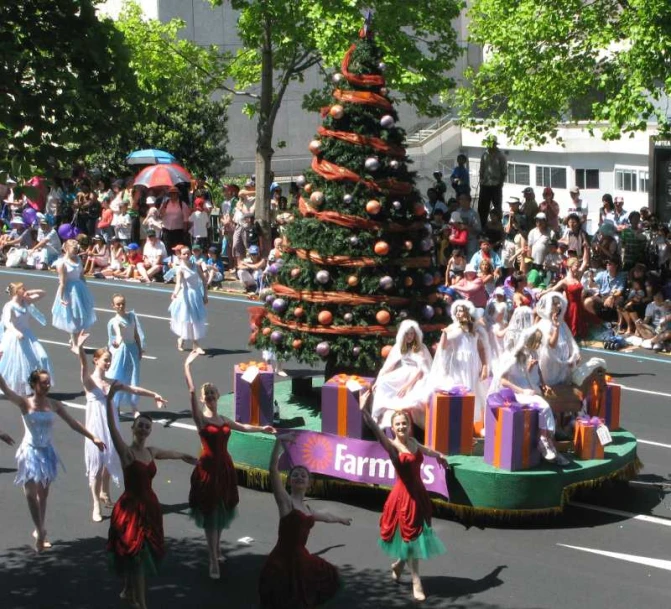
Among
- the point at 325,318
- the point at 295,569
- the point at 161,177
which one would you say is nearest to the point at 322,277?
the point at 325,318

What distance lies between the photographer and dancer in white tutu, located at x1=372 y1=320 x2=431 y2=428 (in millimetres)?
13211

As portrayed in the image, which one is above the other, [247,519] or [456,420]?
[456,420]

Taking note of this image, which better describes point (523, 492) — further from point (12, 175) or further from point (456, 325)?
point (12, 175)

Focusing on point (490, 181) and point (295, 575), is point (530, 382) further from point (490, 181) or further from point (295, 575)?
point (490, 181)

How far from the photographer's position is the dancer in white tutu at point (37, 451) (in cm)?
1145

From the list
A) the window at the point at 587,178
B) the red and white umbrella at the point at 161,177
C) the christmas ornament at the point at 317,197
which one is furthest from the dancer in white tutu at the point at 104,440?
the window at the point at 587,178

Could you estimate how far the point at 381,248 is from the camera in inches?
531

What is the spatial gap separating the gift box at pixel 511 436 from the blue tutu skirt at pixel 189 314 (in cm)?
790

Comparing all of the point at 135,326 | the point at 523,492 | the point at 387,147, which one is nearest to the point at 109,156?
the point at 135,326

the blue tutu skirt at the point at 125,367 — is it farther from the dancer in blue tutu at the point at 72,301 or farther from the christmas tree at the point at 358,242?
the dancer in blue tutu at the point at 72,301

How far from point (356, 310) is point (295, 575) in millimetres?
4802

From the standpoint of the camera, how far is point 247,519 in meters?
12.6

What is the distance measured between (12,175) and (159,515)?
2922 millimetres

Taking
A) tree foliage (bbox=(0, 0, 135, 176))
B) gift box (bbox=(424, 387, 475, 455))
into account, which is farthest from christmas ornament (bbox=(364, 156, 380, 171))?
tree foliage (bbox=(0, 0, 135, 176))
